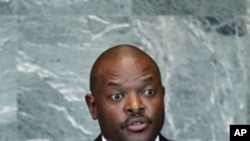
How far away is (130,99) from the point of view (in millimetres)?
2172

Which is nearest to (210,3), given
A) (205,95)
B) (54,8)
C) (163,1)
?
(163,1)

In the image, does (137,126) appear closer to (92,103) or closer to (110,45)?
(92,103)

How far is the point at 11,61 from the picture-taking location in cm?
350

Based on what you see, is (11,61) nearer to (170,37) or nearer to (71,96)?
(71,96)

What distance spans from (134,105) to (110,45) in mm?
1440

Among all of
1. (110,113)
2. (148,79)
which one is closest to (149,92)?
(148,79)

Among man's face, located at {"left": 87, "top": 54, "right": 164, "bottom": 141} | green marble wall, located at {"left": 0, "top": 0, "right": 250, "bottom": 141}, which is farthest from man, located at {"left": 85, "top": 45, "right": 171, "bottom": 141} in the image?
green marble wall, located at {"left": 0, "top": 0, "right": 250, "bottom": 141}

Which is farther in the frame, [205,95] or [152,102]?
[205,95]

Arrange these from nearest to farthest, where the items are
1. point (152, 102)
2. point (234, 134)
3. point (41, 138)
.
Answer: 1. point (152, 102)
2. point (234, 134)
3. point (41, 138)

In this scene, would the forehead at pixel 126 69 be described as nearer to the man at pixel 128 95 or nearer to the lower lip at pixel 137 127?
the man at pixel 128 95

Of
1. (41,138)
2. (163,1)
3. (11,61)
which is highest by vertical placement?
(163,1)

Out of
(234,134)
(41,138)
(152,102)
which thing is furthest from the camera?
(41,138)

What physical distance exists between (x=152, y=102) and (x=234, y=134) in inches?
40.2

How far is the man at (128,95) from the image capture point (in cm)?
217
